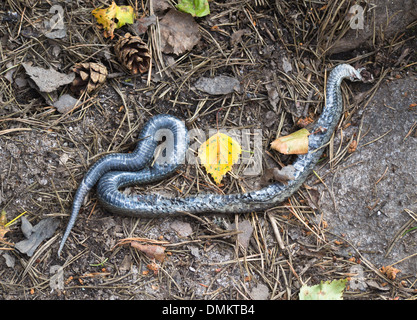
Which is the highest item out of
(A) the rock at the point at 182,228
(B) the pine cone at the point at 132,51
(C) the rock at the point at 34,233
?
(B) the pine cone at the point at 132,51

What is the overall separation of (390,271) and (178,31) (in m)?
3.04

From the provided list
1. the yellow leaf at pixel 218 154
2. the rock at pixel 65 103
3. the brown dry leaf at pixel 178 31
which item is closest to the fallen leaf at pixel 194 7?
the brown dry leaf at pixel 178 31

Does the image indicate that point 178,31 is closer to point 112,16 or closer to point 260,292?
point 112,16

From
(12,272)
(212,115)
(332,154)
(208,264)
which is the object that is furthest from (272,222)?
(12,272)

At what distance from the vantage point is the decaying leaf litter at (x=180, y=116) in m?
3.43

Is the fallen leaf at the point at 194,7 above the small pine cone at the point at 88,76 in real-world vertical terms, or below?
above

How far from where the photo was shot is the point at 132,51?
3.71 meters

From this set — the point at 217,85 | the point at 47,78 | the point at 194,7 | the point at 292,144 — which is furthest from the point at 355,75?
the point at 47,78

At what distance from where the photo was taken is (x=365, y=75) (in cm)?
412

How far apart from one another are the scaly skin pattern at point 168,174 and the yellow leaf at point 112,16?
3.20ft

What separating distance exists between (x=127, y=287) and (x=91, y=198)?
94 cm

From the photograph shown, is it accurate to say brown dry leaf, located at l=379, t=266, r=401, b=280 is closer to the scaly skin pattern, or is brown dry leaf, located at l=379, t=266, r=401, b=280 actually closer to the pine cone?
the scaly skin pattern

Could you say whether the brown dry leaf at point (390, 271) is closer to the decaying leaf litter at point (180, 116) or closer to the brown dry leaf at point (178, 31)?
the decaying leaf litter at point (180, 116)

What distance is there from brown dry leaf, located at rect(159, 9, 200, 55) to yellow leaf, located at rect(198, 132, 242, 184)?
0.98 metres
